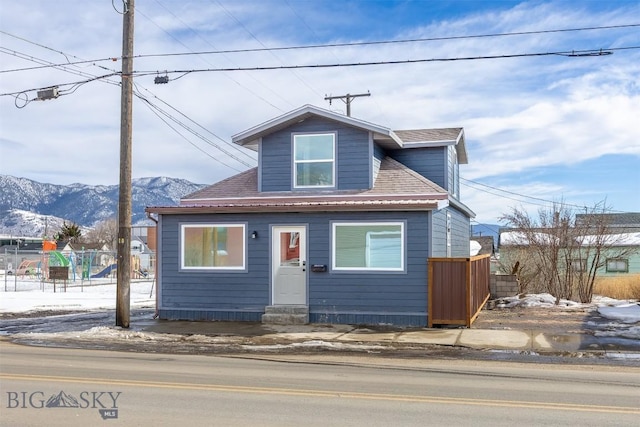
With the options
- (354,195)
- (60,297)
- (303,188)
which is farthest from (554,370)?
(60,297)

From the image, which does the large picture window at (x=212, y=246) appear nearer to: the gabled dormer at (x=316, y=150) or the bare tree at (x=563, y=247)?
the gabled dormer at (x=316, y=150)

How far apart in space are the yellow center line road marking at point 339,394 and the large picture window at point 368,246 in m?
8.08

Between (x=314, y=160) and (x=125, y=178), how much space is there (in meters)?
5.31

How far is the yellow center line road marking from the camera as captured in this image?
754cm

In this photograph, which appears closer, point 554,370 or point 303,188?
point 554,370

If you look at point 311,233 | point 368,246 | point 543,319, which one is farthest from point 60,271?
point 543,319

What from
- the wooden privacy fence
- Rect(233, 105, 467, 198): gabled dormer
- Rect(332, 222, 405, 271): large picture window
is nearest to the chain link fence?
Rect(233, 105, 467, 198): gabled dormer

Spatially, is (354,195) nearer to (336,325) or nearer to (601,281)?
(336,325)

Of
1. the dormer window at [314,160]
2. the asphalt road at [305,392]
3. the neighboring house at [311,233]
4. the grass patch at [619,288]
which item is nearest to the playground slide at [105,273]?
the neighboring house at [311,233]

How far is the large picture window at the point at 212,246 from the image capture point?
17.5 m

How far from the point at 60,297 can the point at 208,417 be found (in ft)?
71.2

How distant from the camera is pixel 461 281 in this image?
1576 centimetres

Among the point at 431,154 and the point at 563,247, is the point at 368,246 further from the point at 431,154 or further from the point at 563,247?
the point at 563,247

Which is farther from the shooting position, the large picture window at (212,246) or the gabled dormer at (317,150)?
the gabled dormer at (317,150)
